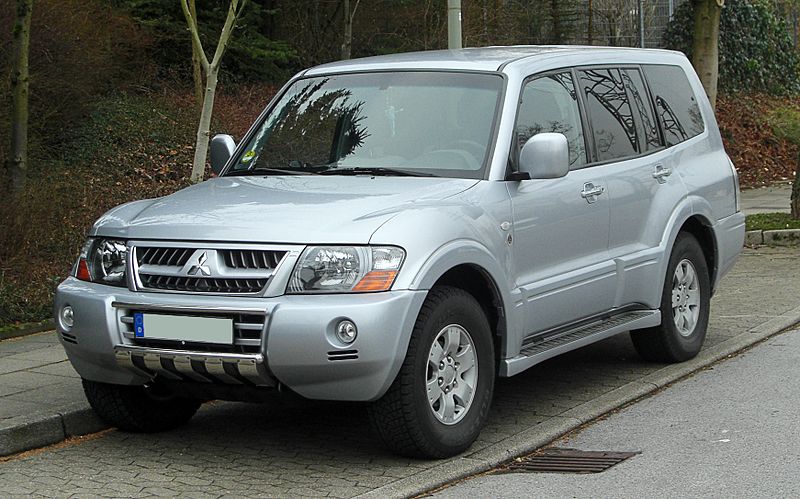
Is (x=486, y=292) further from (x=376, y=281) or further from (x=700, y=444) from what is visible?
(x=700, y=444)

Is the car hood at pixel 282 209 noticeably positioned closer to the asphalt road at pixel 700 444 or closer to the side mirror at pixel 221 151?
the side mirror at pixel 221 151

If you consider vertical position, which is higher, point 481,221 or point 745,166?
point 481,221

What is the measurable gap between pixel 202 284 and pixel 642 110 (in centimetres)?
348

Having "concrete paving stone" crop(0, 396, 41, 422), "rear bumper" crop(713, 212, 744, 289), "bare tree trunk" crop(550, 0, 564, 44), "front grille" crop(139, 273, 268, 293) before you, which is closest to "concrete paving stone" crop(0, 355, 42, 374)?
"concrete paving stone" crop(0, 396, 41, 422)

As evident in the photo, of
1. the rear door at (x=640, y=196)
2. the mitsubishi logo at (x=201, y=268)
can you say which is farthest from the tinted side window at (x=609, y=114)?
the mitsubishi logo at (x=201, y=268)

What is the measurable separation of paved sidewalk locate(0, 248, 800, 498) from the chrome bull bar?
1.54 feet

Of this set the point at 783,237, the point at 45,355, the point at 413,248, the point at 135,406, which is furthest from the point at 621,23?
the point at 413,248

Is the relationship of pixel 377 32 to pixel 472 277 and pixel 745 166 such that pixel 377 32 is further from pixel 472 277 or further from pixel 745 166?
pixel 472 277

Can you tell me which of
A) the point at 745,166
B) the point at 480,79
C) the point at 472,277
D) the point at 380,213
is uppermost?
the point at 480,79

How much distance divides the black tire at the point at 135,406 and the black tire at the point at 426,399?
1.41m

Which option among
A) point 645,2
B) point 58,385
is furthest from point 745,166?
point 58,385

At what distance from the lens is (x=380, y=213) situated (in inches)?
234

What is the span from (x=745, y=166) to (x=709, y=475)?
1848 cm

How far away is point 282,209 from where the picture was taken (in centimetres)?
608
